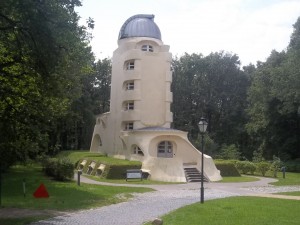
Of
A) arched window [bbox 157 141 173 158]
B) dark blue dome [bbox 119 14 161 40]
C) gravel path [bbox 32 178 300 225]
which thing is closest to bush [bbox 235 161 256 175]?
arched window [bbox 157 141 173 158]

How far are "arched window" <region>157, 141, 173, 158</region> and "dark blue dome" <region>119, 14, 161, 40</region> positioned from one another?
1126 cm

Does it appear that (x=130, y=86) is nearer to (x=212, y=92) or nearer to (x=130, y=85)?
(x=130, y=85)

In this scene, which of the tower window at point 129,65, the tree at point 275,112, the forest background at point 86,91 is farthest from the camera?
the tree at point 275,112

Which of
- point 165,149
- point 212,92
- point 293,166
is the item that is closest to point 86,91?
point 212,92

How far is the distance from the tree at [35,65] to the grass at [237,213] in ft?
23.5

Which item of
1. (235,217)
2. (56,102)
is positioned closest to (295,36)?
(56,102)

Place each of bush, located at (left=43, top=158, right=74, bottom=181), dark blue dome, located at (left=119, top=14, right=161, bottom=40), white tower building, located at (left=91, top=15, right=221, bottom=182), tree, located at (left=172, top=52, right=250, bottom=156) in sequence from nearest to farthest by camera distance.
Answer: bush, located at (left=43, top=158, right=74, bottom=181), white tower building, located at (left=91, top=15, right=221, bottom=182), dark blue dome, located at (left=119, top=14, right=161, bottom=40), tree, located at (left=172, top=52, right=250, bottom=156)

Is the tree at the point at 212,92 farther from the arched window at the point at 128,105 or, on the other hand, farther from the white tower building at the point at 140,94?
the arched window at the point at 128,105

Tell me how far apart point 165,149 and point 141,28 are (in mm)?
12637

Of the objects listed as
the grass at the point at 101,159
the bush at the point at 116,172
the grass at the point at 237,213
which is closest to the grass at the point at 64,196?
the grass at the point at 237,213

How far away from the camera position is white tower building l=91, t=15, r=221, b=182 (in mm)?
36656

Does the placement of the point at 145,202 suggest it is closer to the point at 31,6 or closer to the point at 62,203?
the point at 62,203

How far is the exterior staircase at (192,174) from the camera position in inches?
1268

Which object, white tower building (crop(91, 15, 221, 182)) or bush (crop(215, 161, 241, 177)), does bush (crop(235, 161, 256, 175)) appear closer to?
Answer: bush (crop(215, 161, 241, 177))
